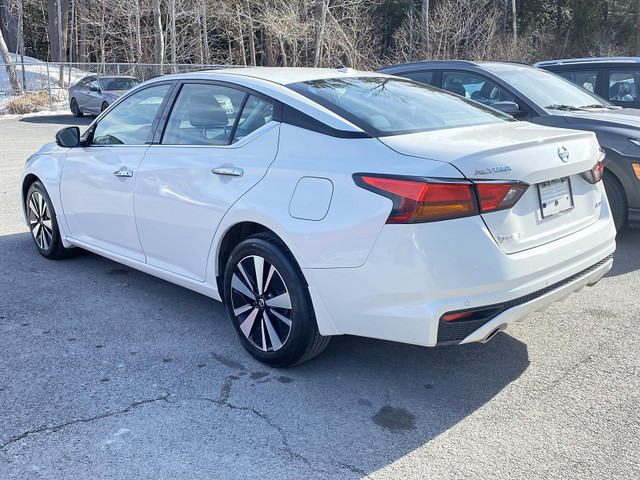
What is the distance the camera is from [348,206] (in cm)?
331

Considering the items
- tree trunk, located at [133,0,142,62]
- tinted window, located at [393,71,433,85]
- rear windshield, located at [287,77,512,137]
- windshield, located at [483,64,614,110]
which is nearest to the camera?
rear windshield, located at [287,77,512,137]

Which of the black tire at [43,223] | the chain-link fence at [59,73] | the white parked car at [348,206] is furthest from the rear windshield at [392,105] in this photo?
the chain-link fence at [59,73]

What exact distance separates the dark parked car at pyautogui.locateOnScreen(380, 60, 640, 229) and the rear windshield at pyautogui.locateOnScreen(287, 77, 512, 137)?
90.8 inches

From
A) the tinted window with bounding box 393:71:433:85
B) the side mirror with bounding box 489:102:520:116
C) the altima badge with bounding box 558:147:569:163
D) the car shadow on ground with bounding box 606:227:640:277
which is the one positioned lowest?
the car shadow on ground with bounding box 606:227:640:277

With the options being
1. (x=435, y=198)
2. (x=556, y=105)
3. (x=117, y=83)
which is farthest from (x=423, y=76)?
(x=117, y=83)

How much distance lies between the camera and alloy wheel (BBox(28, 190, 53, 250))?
5969 millimetres

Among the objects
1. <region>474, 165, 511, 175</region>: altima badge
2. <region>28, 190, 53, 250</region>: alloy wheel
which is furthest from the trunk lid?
<region>28, 190, 53, 250</region>: alloy wheel

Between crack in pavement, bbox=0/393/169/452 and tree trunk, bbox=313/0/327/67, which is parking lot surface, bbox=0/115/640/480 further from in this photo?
tree trunk, bbox=313/0/327/67

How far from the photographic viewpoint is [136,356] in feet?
13.3

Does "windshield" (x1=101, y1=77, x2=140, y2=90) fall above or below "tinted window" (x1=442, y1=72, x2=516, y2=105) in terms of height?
above

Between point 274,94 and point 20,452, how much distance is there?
2.31 m

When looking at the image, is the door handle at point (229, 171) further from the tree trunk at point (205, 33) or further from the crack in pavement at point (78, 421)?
the tree trunk at point (205, 33)

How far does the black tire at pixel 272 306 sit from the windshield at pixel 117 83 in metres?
19.6

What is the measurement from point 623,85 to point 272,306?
688 cm
